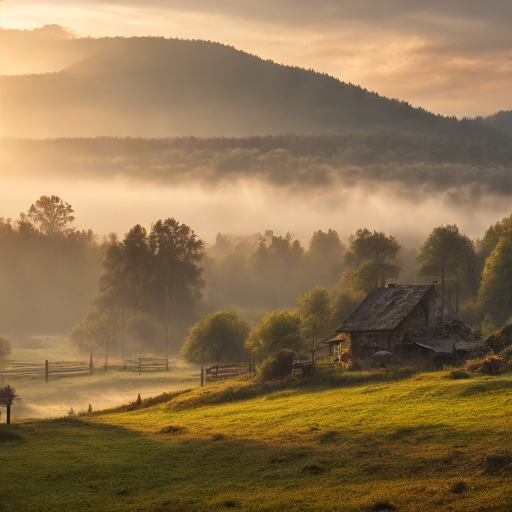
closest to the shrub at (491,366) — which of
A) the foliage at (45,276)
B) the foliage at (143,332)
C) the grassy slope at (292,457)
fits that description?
the grassy slope at (292,457)

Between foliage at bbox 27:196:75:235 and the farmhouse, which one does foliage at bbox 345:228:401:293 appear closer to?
the farmhouse

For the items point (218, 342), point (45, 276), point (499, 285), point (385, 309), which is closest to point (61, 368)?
point (218, 342)

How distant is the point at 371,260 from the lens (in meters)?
117

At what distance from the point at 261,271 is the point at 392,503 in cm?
16533

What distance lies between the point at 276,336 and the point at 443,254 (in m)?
49.2

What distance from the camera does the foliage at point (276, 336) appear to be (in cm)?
8156

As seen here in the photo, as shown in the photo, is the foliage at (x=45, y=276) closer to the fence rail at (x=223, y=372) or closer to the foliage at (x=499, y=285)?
the fence rail at (x=223, y=372)

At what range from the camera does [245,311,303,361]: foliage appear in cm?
8156

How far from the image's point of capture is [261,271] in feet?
622

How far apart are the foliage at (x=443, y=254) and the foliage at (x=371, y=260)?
17.5 feet

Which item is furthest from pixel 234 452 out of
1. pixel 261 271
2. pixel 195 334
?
pixel 261 271

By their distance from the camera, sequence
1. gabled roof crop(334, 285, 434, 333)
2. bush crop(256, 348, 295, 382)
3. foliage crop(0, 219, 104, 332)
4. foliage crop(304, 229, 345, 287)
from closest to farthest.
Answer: bush crop(256, 348, 295, 382)
gabled roof crop(334, 285, 434, 333)
foliage crop(0, 219, 104, 332)
foliage crop(304, 229, 345, 287)

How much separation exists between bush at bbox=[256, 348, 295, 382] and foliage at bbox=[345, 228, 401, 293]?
1839 inches

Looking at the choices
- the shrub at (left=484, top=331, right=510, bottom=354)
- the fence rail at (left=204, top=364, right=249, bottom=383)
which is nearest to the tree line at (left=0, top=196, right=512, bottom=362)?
the fence rail at (left=204, top=364, right=249, bottom=383)
